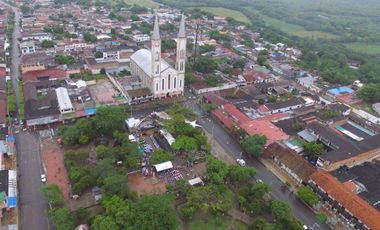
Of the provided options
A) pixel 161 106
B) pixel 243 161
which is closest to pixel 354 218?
pixel 243 161

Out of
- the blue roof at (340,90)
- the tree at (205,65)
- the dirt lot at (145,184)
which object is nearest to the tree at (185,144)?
the dirt lot at (145,184)

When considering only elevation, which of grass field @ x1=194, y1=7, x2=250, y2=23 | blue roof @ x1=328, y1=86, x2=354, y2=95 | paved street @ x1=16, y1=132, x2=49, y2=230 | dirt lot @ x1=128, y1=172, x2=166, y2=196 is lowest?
grass field @ x1=194, y1=7, x2=250, y2=23

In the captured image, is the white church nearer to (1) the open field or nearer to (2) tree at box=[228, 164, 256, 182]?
(2) tree at box=[228, 164, 256, 182]

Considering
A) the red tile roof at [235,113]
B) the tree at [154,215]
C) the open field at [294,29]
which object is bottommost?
the open field at [294,29]

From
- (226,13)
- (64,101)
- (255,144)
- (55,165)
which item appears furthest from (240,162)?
(226,13)

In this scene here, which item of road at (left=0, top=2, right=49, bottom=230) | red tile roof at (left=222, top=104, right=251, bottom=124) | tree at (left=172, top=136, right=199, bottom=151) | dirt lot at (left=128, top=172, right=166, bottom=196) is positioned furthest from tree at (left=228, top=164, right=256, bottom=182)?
road at (left=0, top=2, right=49, bottom=230)

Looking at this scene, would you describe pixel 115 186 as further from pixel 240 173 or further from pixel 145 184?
pixel 240 173

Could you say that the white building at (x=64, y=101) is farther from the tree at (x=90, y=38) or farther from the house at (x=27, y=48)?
the tree at (x=90, y=38)
